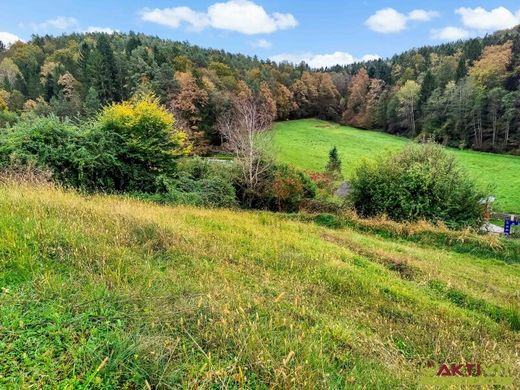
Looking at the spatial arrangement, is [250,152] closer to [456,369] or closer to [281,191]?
[281,191]

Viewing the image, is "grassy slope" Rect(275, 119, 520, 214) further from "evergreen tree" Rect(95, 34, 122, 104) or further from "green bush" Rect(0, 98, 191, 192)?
"evergreen tree" Rect(95, 34, 122, 104)

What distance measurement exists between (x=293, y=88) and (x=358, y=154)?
123 ft

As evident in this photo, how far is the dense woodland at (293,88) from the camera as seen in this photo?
50938 mm

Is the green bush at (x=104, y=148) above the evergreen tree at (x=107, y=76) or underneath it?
underneath

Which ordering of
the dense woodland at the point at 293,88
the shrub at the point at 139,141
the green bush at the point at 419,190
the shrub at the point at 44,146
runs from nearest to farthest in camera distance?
the shrub at the point at 44,146 < the shrub at the point at 139,141 < the green bush at the point at 419,190 < the dense woodland at the point at 293,88

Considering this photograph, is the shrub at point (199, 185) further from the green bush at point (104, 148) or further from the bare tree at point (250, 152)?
the bare tree at point (250, 152)

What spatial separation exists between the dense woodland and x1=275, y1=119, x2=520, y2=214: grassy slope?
245 inches

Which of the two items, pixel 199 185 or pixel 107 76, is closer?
pixel 199 185

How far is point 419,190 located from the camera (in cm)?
2014

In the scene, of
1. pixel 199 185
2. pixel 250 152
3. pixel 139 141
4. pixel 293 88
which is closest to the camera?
pixel 139 141

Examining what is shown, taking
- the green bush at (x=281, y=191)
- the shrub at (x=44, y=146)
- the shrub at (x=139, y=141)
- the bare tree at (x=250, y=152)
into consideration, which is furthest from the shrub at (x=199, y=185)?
the shrub at (x=44, y=146)

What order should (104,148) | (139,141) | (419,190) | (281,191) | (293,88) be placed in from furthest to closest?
(293,88), (281,191), (419,190), (139,141), (104,148)

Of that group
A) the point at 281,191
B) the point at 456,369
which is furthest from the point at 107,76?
the point at 456,369

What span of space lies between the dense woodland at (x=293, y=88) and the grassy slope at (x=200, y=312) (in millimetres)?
35907
